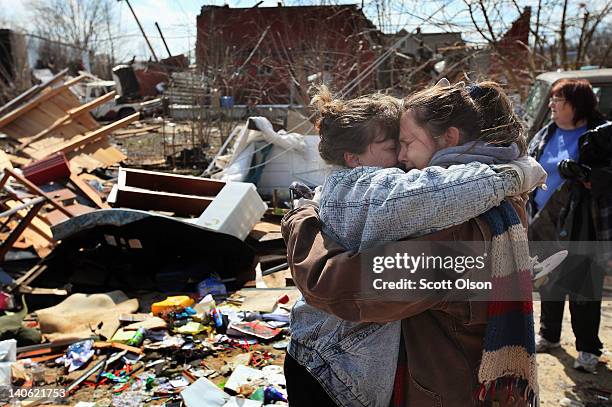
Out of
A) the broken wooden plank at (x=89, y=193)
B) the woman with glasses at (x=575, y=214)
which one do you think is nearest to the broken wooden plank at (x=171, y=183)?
the broken wooden plank at (x=89, y=193)

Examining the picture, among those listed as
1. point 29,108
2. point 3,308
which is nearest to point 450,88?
point 3,308

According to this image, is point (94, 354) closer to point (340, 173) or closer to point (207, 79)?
point (340, 173)

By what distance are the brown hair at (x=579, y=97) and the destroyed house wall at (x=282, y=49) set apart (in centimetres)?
428

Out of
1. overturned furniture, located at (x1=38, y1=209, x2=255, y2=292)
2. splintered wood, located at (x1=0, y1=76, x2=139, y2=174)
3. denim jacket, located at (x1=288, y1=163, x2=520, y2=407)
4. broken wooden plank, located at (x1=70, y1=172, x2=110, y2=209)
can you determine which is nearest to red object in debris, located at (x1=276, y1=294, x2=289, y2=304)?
overturned furniture, located at (x1=38, y1=209, x2=255, y2=292)

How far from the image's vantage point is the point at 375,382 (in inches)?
55.8

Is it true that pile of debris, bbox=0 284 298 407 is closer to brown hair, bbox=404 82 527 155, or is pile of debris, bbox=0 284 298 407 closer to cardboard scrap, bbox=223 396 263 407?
cardboard scrap, bbox=223 396 263 407

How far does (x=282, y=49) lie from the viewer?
31.8 feet

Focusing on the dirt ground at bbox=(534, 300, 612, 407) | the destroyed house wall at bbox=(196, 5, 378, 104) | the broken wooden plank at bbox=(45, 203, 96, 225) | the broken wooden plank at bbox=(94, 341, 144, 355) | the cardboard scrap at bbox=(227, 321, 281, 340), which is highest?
the destroyed house wall at bbox=(196, 5, 378, 104)

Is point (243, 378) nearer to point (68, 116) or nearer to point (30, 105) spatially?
point (68, 116)

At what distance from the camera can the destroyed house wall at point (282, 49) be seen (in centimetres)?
867

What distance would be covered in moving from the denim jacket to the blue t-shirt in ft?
8.28

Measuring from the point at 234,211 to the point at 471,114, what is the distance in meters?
4.12

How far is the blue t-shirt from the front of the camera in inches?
139

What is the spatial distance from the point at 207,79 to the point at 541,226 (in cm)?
855
